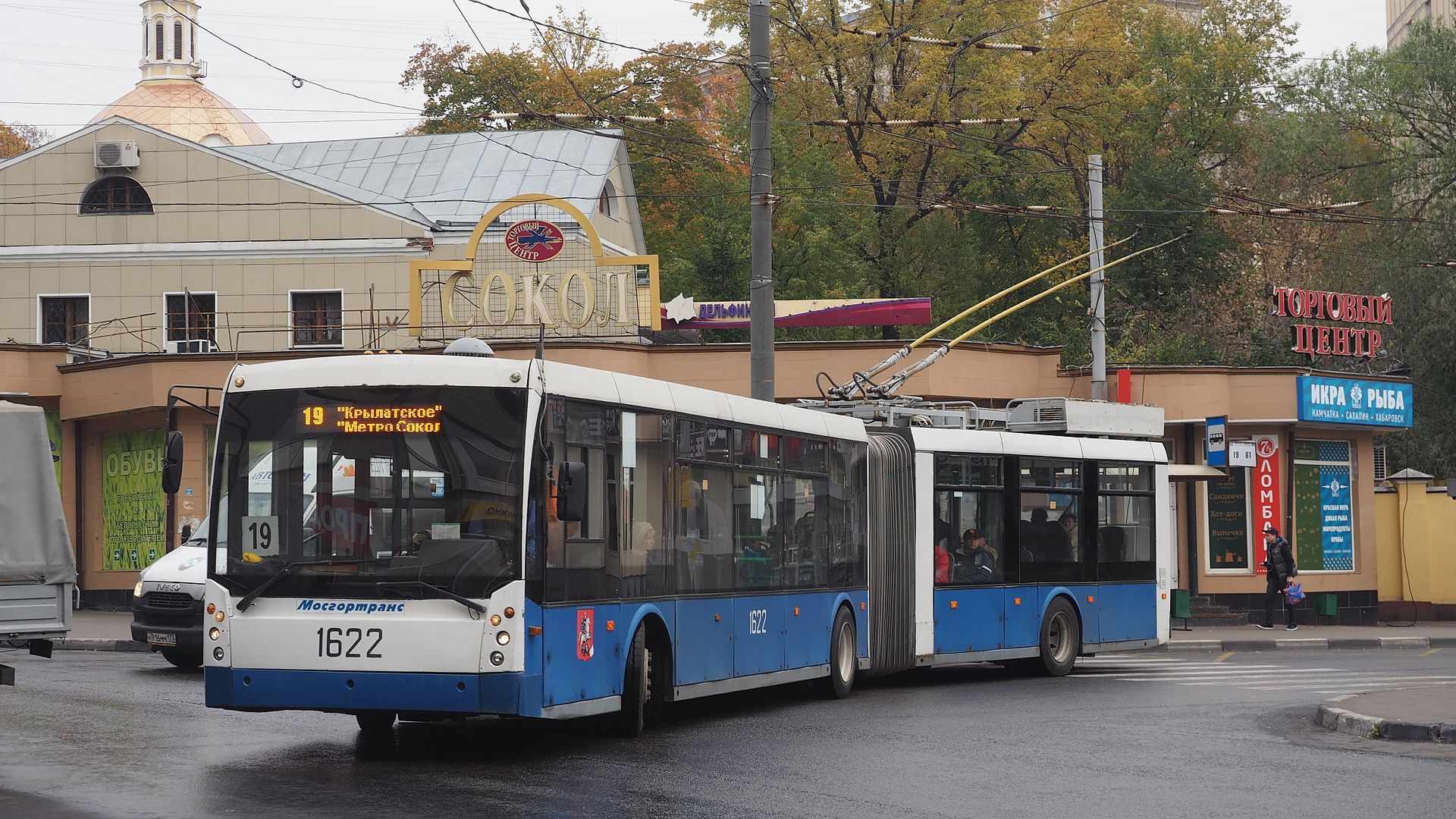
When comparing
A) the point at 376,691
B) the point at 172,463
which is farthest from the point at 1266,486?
the point at 172,463

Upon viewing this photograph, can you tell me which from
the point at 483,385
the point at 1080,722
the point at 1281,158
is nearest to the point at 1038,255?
the point at 1281,158

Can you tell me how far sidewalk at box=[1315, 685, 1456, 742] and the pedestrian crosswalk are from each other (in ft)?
7.33

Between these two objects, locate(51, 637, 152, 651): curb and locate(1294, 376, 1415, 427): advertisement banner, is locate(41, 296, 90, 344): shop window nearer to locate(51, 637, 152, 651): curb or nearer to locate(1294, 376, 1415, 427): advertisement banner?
locate(51, 637, 152, 651): curb

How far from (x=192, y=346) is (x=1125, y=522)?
70.8 ft

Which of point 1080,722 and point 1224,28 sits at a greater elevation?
point 1224,28

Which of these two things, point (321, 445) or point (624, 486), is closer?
point (321, 445)

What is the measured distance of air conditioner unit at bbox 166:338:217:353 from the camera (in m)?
34.8

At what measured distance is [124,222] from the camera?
37719mm

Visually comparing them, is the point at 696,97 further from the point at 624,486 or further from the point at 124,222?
the point at 624,486

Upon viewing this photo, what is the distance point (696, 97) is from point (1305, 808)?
46109 millimetres

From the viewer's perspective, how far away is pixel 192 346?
3559cm

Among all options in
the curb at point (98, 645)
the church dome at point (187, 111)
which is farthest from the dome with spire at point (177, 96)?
the curb at point (98, 645)

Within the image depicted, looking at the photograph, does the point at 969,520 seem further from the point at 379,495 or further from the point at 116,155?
the point at 116,155

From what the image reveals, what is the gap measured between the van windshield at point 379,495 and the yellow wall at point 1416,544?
85.4 ft
